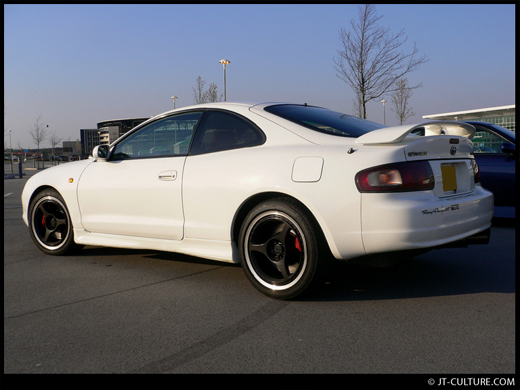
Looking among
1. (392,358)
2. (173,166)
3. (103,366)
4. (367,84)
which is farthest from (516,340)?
(367,84)

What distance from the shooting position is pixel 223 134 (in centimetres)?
416

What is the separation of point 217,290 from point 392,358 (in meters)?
1.69

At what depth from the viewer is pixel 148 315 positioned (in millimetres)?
3357

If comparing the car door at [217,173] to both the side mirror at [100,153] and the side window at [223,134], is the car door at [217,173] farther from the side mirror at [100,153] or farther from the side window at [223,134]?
the side mirror at [100,153]

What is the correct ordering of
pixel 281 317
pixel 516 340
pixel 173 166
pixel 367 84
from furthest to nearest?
pixel 367 84, pixel 173 166, pixel 281 317, pixel 516 340

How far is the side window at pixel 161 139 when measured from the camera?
4414 millimetres

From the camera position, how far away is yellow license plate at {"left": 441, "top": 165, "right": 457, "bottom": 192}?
3.55 metres

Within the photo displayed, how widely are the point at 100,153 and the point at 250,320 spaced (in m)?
2.53

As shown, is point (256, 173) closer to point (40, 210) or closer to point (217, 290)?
point (217, 290)

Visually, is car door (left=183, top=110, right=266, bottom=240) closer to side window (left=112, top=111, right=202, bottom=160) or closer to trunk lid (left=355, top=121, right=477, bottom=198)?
side window (left=112, top=111, right=202, bottom=160)

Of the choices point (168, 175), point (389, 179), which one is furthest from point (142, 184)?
point (389, 179)

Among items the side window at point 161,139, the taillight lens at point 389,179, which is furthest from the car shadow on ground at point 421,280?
the side window at point 161,139

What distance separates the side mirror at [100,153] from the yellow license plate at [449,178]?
3103 mm
